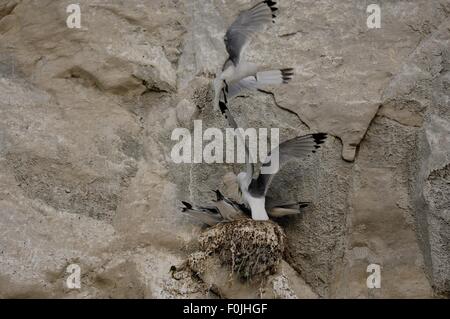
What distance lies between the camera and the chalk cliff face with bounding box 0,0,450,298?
17.0 feet

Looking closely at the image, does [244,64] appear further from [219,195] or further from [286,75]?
[219,195]

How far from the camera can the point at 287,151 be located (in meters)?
5.20

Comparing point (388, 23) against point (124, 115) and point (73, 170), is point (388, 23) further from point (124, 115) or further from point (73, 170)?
point (73, 170)

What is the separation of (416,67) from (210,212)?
5.12 feet

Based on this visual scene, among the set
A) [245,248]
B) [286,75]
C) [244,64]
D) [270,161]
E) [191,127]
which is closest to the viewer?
[245,248]

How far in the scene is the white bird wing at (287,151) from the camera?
5180 millimetres

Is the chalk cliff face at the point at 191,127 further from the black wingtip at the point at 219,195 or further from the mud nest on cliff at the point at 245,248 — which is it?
the black wingtip at the point at 219,195

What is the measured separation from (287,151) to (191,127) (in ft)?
2.51

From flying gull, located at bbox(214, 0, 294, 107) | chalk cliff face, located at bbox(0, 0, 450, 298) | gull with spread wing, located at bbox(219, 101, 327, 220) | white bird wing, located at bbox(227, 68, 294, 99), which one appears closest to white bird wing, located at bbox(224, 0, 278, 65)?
flying gull, located at bbox(214, 0, 294, 107)

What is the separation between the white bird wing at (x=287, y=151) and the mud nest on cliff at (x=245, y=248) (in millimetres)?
214

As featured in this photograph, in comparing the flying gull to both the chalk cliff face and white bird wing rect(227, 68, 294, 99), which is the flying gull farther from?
the chalk cliff face

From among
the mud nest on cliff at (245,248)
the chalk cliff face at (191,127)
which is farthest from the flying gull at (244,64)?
the mud nest on cliff at (245,248)

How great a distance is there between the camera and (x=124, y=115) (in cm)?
573

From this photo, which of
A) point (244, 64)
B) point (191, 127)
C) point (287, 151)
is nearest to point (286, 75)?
point (244, 64)
